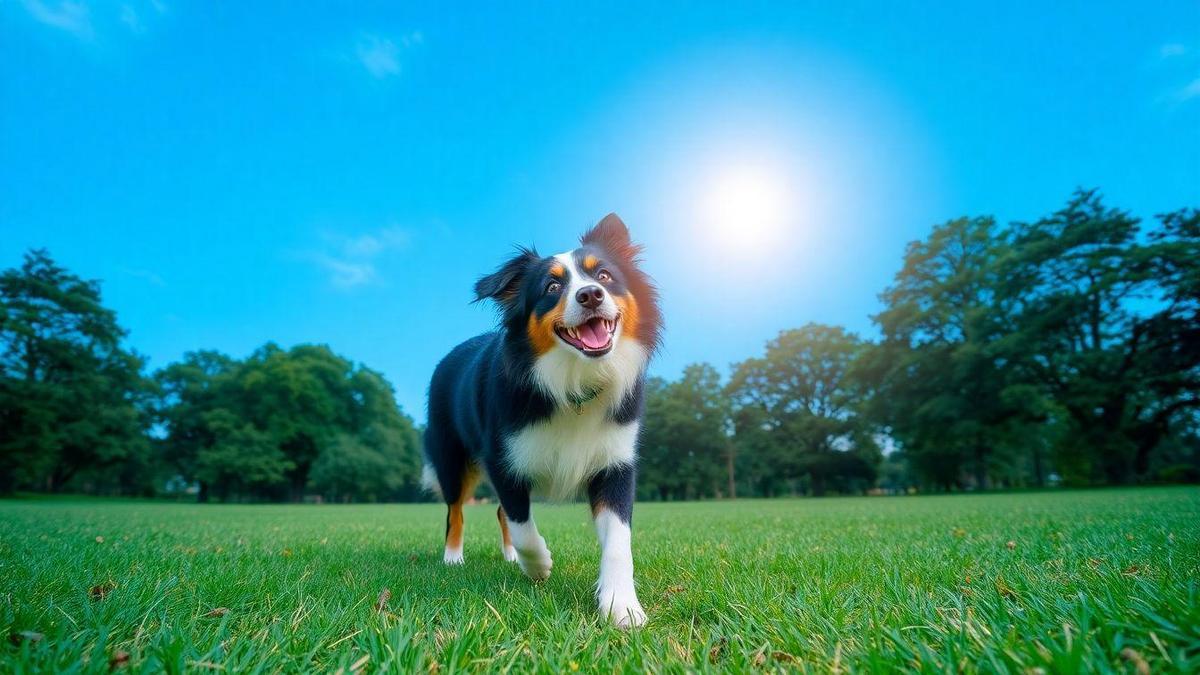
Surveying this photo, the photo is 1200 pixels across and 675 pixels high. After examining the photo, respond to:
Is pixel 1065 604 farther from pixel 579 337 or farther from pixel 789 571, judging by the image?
pixel 579 337

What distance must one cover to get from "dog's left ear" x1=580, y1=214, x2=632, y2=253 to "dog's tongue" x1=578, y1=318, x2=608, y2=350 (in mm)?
931

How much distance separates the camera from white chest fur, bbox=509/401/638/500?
339cm

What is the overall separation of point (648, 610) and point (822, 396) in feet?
173

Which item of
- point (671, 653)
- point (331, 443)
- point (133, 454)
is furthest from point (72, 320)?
point (671, 653)

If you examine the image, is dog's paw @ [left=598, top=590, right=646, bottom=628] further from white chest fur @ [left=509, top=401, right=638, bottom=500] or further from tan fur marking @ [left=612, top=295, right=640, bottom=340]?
tan fur marking @ [left=612, top=295, right=640, bottom=340]

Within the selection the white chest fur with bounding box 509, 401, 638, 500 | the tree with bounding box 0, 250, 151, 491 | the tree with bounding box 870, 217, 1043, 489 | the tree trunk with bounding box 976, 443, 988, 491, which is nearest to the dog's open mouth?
the white chest fur with bounding box 509, 401, 638, 500

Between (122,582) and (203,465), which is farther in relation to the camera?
(203,465)

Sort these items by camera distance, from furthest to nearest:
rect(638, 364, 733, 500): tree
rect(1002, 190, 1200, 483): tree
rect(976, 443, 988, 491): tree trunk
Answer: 1. rect(638, 364, 733, 500): tree
2. rect(976, 443, 988, 491): tree trunk
3. rect(1002, 190, 1200, 483): tree

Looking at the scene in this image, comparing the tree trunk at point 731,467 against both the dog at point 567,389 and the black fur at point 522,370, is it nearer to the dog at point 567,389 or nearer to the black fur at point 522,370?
the black fur at point 522,370

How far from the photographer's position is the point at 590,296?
3.27 m

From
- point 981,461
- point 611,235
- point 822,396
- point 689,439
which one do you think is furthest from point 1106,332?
point 611,235

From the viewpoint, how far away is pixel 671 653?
207cm

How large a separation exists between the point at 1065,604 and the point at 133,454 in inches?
2174

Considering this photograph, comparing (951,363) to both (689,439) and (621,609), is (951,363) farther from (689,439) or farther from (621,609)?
(621,609)
